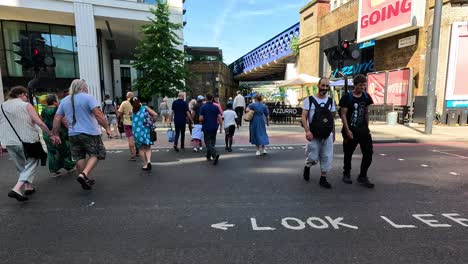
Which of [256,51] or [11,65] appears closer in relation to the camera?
[11,65]

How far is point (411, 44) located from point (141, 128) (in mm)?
14237

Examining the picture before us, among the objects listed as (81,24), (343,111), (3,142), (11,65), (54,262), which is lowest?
Result: (54,262)

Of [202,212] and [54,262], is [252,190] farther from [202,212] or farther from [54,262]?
[54,262]

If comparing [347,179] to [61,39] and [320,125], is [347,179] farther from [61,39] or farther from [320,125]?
[61,39]

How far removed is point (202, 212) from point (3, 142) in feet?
10.6

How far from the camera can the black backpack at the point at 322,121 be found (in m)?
4.87

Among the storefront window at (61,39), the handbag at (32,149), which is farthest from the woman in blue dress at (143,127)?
the storefront window at (61,39)

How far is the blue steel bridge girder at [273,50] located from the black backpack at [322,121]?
76.7ft

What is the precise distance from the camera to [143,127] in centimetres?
638

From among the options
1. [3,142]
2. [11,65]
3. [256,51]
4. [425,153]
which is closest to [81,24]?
[11,65]

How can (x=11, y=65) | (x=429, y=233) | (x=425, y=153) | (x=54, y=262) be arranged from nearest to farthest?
(x=54, y=262) → (x=429, y=233) → (x=425, y=153) → (x=11, y=65)

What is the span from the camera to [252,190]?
4965 millimetres

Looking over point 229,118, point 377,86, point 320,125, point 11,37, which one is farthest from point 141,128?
point 11,37

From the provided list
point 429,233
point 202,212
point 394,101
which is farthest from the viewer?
point 394,101
